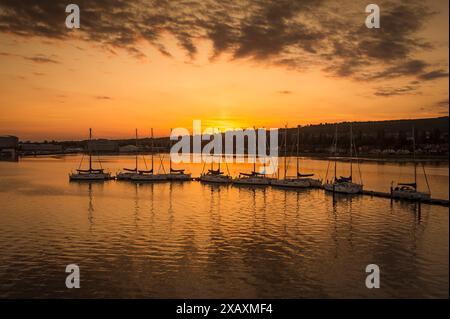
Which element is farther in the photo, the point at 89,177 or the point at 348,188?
the point at 89,177

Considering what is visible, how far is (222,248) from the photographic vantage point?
110 ft

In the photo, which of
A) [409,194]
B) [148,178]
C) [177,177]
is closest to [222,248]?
[409,194]

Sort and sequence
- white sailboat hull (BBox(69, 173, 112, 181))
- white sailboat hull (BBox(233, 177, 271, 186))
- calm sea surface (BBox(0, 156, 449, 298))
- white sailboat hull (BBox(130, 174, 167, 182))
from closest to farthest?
calm sea surface (BBox(0, 156, 449, 298)) < white sailboat hull (BBox(233, 177, 271, 186)) < white sailboat hull (BBox(130, 174, 167, 182)) < white sailboat hull (BBox(69, 173, 112, 181))

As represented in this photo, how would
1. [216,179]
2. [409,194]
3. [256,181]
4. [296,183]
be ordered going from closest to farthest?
[409,194] → [296,183] → [256,181] → [216,179]

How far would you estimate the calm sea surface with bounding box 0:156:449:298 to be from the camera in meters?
24.4

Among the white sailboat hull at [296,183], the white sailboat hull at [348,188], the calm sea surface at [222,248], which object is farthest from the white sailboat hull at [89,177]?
the white sailboat hull at [348,188]

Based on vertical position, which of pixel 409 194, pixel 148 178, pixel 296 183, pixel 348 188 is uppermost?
pixel 148 178

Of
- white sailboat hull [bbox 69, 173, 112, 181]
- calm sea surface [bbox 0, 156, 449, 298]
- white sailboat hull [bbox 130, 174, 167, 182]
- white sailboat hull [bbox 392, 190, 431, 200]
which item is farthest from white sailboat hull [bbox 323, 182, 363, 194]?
white sailboat hull [bbox 69, 173, 112, 181]

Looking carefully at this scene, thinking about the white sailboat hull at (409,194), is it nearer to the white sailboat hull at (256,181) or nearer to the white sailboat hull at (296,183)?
the white sailboat hull at (296,183)

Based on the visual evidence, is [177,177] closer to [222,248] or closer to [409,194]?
[409,194]

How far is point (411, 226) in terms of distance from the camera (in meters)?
43.3

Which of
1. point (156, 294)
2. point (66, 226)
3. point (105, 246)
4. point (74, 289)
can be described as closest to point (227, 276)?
point (156, 294)

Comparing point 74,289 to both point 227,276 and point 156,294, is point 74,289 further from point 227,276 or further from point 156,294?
point 227,276

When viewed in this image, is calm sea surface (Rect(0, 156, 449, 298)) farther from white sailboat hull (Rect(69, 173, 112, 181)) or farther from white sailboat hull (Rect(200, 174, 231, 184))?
white sailboat hull (Rect(69, 173, 112, 181))
